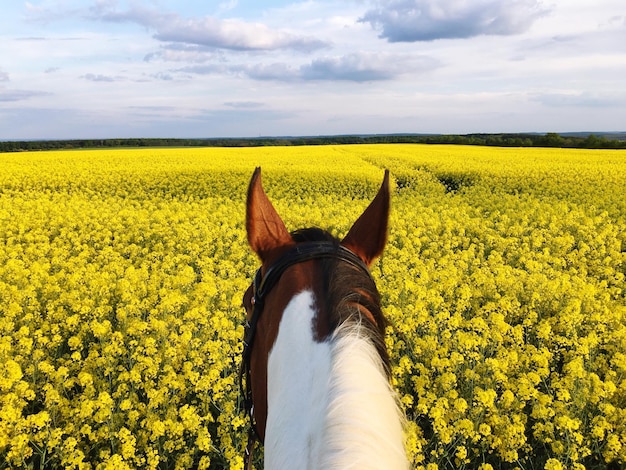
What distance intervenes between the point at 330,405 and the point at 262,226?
28.9 inches

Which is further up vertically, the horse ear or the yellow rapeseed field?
the horse ear

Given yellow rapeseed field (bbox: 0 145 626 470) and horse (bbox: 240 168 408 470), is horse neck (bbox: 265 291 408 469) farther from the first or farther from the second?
yellow rapeseed field (bbox: 0 145 626 470)

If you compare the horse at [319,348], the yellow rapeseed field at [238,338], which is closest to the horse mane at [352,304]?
the horse at [319,348]

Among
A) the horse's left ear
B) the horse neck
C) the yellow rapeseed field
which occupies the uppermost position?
the horse's left ear

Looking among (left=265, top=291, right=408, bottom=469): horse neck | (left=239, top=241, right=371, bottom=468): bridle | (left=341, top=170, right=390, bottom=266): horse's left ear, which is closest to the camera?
(left=265, top=291, right=408, bottom=469): horse neck

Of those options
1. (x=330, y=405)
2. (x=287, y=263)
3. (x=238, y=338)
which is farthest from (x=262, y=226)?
(x=238, y=338)

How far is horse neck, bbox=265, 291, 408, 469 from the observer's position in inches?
35.6

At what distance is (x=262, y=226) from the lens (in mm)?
1550

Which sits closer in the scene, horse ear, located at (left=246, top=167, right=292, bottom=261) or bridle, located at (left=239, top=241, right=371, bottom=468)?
bridle, located at (left=239, top=241, right=371, bottom=468)

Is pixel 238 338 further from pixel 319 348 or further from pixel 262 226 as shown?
pixel 319 348

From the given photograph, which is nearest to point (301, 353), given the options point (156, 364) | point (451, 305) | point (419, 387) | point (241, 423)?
point (241, 423)

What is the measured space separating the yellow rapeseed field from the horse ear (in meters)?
0.71

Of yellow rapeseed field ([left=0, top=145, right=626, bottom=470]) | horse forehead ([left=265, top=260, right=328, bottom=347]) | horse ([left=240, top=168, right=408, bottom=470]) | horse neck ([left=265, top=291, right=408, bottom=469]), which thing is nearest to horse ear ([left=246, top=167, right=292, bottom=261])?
horse ([left=240, top=168, right=408, bottom=470])

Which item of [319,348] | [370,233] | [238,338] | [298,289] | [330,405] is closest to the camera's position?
[330,405]
